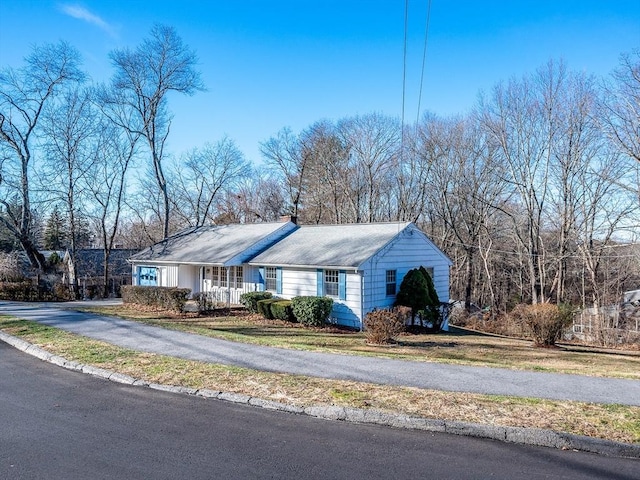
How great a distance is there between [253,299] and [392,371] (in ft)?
41.2

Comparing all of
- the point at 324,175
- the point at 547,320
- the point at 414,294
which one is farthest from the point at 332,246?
the point at 324,175

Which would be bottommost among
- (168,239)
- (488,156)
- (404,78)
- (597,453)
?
(597,453)

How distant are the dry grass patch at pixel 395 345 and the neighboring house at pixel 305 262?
77.8 inches

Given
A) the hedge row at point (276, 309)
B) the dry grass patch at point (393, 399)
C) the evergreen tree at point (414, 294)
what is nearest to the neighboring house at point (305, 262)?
the evergreen tree at point (414, 294)

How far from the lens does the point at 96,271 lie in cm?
3619

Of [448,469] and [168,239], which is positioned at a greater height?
[168,239]

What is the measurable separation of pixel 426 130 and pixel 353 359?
31.2 metres

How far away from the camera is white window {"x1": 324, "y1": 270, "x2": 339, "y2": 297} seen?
18.7m

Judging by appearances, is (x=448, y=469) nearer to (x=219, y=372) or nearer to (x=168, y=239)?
(x=219, y=372)

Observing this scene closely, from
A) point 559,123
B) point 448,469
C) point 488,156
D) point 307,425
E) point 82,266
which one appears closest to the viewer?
point 448,469

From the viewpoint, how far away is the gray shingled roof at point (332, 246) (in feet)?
61.5

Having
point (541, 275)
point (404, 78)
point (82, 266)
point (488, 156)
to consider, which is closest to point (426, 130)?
point (488, 156)

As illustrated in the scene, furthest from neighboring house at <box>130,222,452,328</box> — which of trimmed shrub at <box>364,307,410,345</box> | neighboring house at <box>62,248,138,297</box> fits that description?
neighboring house at <box>62,248,138,297</box>

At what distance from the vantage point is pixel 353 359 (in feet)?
29.8
